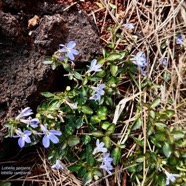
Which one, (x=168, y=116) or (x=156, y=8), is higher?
(x=156, y=8)

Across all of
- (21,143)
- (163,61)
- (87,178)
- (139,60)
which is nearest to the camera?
(21,143)

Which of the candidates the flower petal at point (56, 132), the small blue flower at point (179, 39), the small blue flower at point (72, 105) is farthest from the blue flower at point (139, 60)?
the flower petal at point (56, 132)

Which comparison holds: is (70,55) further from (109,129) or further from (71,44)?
(109,129)

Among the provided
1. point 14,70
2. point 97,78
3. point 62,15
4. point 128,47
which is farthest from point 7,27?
point 128,47

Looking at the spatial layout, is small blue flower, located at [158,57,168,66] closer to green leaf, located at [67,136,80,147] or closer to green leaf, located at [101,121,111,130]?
green leaf, located at [101,121,111,130]

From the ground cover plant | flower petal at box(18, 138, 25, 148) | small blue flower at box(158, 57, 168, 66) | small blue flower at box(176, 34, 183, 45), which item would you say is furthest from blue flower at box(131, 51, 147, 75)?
flower petal at box(18, 138, 25, 148)

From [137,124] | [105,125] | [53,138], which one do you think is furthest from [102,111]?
[53,138]

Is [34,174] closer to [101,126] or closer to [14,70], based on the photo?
[101,126]
